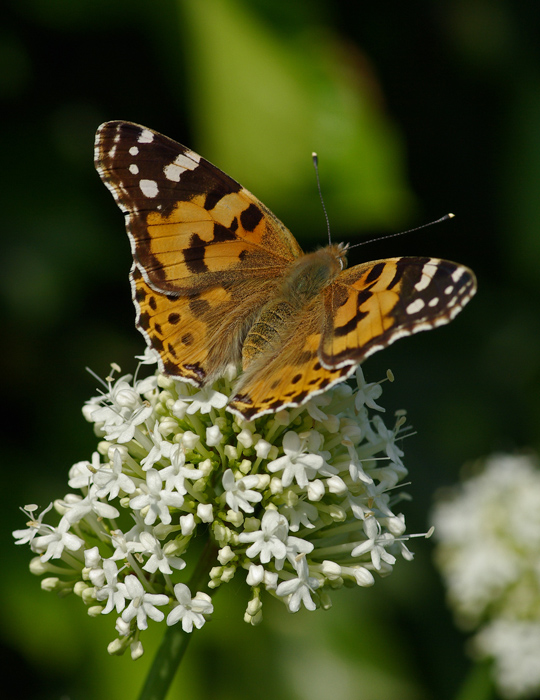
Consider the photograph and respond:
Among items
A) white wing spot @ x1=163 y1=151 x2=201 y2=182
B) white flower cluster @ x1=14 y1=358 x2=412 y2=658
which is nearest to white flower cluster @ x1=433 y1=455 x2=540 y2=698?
white flower cluster @ x1=14 y1=358 x2=412 y2=658

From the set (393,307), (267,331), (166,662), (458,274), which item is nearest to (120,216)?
(267,331)

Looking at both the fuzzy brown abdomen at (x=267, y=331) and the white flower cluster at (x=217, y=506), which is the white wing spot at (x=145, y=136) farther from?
the white flower cluster at (x=217, y=506)

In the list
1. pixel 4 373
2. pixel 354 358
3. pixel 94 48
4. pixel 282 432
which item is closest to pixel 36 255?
pixel 4 373

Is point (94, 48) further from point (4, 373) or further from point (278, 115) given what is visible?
point (4, 373)

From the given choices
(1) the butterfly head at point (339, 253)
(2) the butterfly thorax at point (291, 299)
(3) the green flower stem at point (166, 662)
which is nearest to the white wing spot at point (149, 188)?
(2) the butterfly thorax at point (291, 299)

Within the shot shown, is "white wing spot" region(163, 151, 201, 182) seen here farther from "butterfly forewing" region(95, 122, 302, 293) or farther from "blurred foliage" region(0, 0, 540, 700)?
"blurred foliage" region(0, 0, 540, 700)

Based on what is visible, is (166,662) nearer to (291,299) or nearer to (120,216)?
(291,299)
